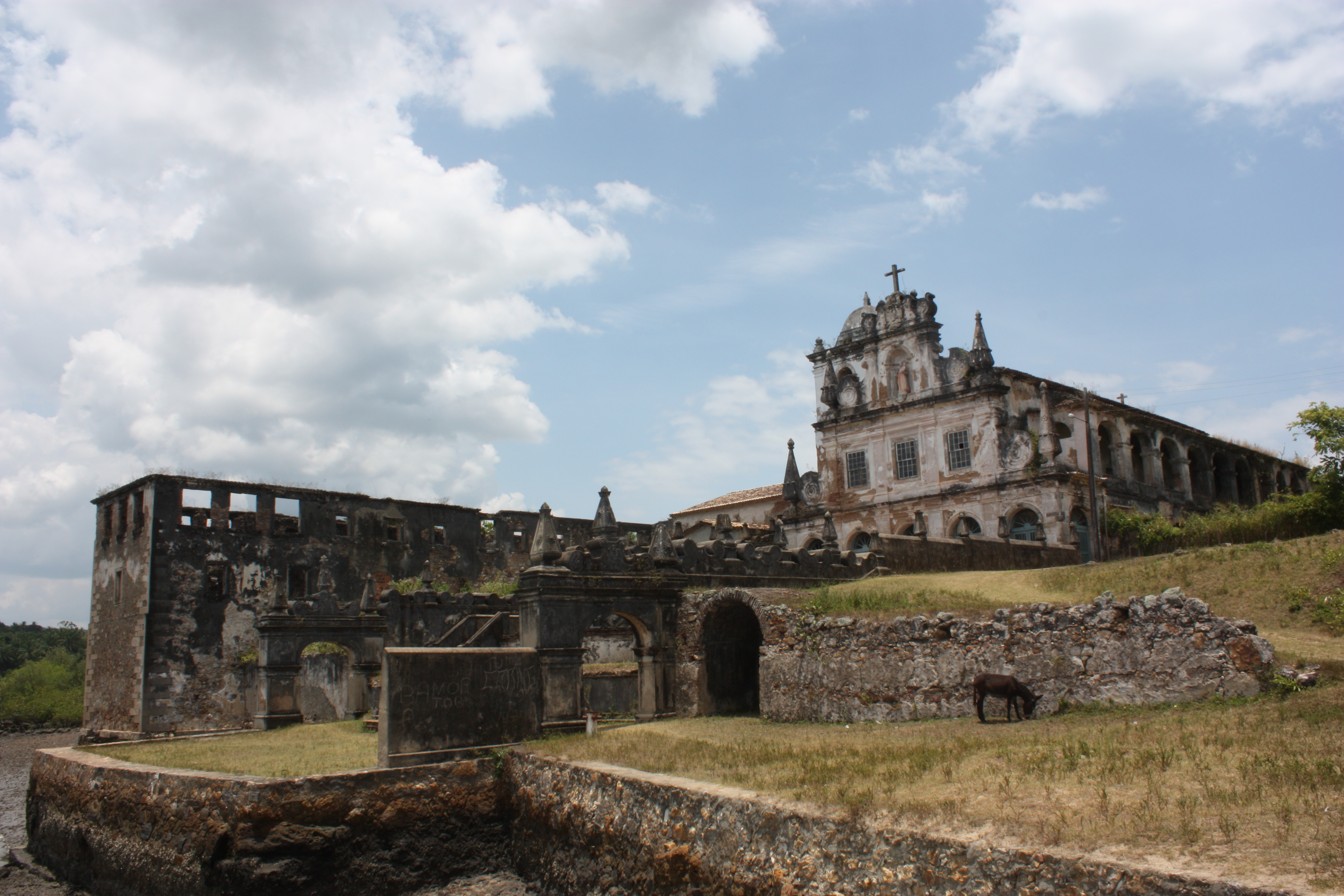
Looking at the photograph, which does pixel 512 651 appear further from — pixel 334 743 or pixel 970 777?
pixel 970 777

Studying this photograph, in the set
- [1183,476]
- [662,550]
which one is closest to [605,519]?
[662,550]

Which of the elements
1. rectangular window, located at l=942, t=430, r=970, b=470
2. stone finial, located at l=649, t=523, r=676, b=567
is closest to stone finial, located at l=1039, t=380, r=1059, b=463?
rectangular window, located at l=942, t=430, r=970, b=470

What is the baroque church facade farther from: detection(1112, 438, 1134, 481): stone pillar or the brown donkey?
the brown donkey

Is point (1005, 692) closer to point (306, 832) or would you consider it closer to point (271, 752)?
point (306, 832)

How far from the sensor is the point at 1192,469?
4384 centimetres

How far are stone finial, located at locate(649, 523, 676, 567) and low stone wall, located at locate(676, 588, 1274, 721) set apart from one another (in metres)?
1.92

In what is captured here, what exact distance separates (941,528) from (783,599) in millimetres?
21633

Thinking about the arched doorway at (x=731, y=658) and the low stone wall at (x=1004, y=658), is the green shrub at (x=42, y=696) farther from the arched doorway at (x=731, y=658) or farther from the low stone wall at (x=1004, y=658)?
the low stone wall at (x=1004, y=658)

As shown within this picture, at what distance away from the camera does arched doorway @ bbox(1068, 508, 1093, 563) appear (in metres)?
33.0

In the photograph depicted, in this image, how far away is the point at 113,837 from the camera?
14.4m

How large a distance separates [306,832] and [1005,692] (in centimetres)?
892

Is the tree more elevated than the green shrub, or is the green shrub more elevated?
the tree

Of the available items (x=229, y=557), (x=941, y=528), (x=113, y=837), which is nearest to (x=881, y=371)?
(x=941, y=528)

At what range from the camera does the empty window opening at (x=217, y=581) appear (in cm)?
3266
